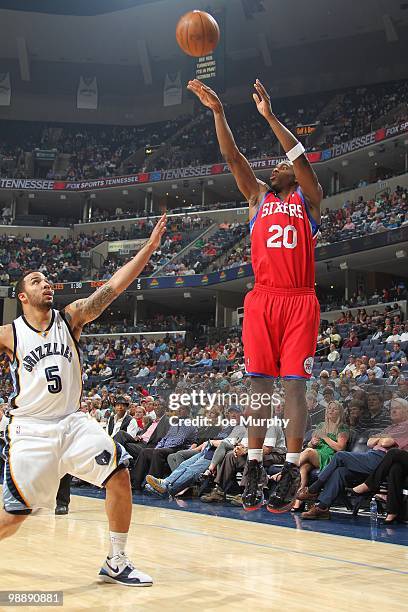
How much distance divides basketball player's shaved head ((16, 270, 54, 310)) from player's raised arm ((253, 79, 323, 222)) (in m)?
1.81

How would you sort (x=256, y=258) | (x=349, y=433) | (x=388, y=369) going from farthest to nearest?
(x=388, y=369) → (x=349, y=433) → (x=256, y=258)

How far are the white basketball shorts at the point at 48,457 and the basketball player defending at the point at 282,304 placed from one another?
3.16ft

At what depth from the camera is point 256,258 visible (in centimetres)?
466

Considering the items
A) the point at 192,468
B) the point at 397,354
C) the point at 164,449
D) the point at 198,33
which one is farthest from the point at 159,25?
the point at 198,33

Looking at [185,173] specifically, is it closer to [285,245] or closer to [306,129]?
[306,129]

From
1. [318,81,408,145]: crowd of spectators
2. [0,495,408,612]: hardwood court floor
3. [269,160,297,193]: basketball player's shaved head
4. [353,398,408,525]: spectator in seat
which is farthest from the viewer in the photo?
[318,81,408,145]: crowd of spectators

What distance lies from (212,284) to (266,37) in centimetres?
1565

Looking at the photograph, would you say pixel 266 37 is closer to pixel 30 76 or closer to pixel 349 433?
pixel 30 76

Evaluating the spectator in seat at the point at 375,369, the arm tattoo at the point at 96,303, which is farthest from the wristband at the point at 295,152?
the spectator in seat at the point at 375,369

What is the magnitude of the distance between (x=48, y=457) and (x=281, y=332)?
1.68 meters

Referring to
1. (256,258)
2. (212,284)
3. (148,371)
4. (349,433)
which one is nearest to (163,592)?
(256,258)

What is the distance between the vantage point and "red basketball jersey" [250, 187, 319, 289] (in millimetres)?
4535

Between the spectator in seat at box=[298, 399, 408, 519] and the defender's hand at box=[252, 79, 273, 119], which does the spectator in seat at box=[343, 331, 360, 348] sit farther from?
the defender's hand at box=[252, 79, 273, 119]

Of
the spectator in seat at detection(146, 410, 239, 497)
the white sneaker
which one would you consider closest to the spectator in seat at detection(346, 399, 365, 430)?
the spectator in seat at detection(146, 410, 239, 497)
